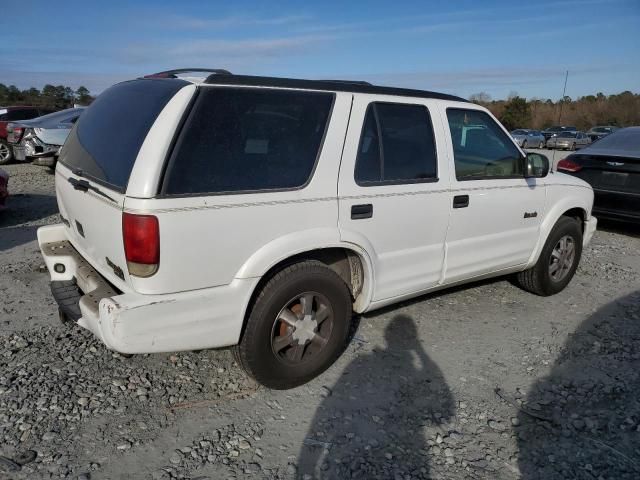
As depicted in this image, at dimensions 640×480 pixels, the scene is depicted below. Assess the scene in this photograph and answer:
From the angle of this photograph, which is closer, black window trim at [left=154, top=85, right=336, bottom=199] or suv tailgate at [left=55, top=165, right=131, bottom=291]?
black window trim at [left=154, top=85, right=336, bottom=199]

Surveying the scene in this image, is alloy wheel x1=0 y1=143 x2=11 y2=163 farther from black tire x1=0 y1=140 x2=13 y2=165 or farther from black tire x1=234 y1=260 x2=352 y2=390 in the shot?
black tire x1=234 y1=260 x2=352 y2=390

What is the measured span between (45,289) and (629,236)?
7.83m

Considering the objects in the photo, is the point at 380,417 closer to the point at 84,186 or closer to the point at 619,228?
the point at 84,186

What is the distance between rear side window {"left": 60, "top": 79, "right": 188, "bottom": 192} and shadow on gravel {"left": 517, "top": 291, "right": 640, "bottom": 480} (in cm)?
263

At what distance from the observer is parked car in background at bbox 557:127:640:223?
22.1 ft

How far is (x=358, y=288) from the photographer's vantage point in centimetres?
339

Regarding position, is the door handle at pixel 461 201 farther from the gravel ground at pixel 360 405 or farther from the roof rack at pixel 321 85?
the gravel ground at pixel 360 405

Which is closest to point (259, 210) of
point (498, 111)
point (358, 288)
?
point (358, 288)

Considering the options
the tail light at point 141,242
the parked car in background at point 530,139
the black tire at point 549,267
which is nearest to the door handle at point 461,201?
the black tire at point 549,267

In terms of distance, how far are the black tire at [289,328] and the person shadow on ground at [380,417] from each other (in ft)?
0.78

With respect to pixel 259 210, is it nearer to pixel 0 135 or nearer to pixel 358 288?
pixel 358 288

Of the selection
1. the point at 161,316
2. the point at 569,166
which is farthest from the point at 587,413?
the point at 569,166

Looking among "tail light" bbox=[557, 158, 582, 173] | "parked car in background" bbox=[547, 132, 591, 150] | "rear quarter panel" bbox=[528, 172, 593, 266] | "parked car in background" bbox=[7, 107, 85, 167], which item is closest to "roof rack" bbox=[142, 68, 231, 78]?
"rear quarter panel" bbox=[528, 172, 593, 266]

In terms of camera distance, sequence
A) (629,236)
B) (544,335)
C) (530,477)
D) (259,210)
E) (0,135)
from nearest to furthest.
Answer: (530,477)
(259,210)
(544,335)
(629,236)
(0,135)
